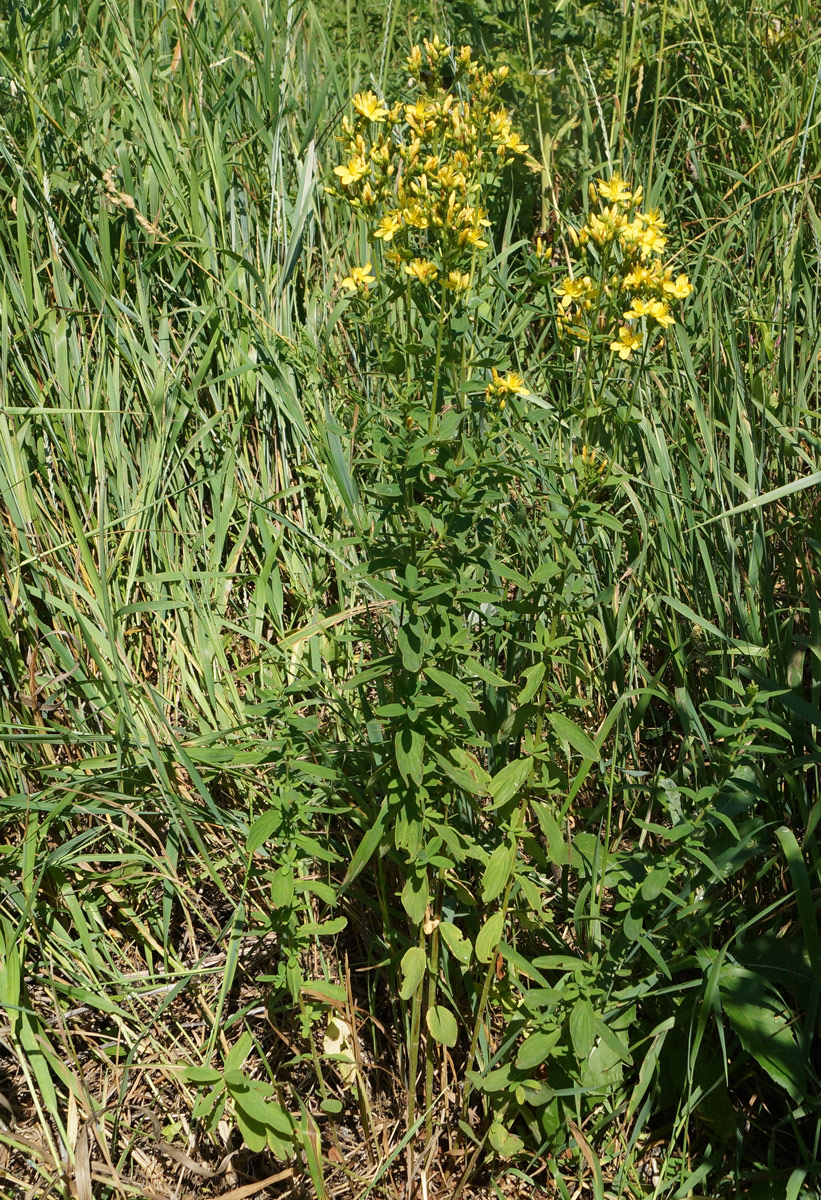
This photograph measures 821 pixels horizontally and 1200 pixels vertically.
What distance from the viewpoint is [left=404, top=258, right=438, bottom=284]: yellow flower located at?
4.59 ft

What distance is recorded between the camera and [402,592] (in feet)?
4.61

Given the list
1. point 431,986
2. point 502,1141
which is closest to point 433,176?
point 431,986

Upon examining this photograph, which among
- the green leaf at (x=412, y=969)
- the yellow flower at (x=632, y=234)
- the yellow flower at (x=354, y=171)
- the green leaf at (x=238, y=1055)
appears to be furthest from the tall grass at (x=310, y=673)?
the yellow flower at (x=354, y=171)

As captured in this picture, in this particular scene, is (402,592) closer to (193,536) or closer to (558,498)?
(558,498)

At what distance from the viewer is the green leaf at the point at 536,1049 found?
4.88 feet

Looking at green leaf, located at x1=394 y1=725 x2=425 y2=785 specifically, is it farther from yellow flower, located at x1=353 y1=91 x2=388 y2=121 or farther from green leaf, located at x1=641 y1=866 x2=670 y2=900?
yellow flower, located at x1=353 y1=91 x2=388 y2=121

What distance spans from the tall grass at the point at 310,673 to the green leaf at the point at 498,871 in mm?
85

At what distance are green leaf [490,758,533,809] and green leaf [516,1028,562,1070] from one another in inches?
14.3

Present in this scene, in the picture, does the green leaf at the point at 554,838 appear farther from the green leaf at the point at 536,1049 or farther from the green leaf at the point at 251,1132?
the green leaf at the point at 251,1132

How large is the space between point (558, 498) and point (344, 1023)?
0.99 meters

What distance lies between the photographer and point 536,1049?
4.91 ft

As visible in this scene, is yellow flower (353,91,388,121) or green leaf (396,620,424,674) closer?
green leaf (396,620,424,674)

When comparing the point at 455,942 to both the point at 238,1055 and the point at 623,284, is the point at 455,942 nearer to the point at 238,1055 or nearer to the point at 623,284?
the point at 238,1055

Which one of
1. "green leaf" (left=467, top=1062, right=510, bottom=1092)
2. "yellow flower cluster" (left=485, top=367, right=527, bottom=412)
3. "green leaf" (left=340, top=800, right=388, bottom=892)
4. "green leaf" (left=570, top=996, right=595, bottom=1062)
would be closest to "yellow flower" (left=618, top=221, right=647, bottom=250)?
"yellow flower cluster" (left=485, top=367, right=527, bottom=412)
